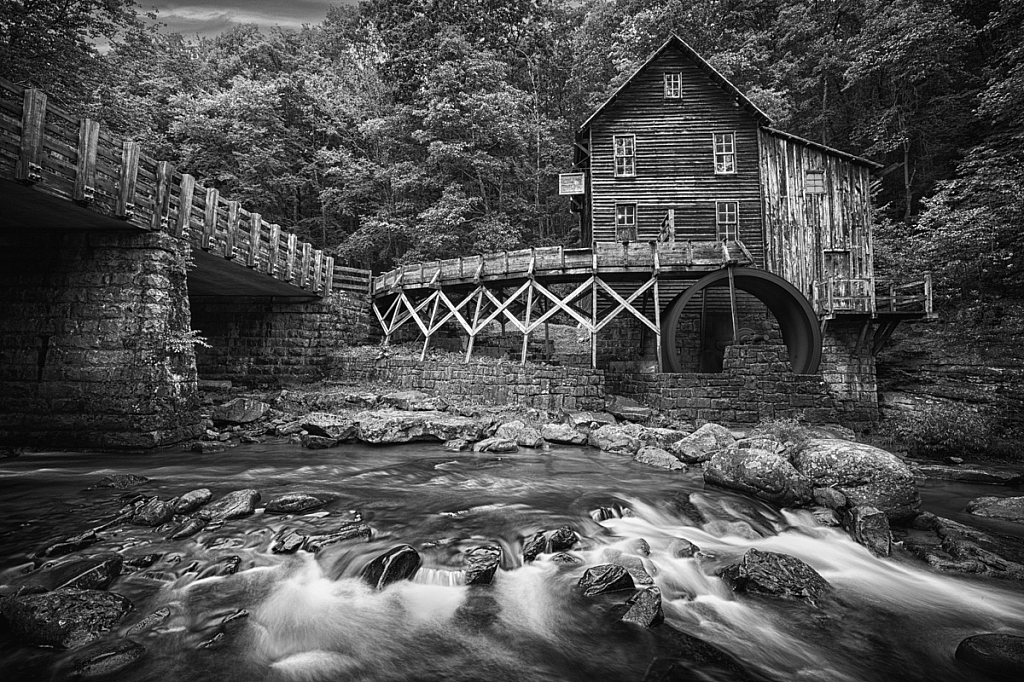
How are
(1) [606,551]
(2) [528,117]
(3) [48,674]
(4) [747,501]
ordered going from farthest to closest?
(2) [528,117], (4) [747,501], (1) [606,551], (3) [48,674]

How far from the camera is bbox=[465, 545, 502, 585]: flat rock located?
156 inches

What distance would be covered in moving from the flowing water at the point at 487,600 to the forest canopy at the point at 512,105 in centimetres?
A: 1315

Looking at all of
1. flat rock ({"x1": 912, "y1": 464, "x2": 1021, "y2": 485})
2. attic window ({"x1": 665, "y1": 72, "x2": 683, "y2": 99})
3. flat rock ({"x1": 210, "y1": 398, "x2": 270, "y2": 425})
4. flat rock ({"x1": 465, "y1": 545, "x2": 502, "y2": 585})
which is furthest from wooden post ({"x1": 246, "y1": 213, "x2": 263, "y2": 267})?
flat rock ({"x1": 912, "y1": 464, "x2": 1021, "y2": 485})

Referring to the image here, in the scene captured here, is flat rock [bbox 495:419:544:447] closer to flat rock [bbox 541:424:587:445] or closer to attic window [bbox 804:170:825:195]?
flat rock [bbox 541:424:587:445]

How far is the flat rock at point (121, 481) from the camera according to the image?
19.8ft

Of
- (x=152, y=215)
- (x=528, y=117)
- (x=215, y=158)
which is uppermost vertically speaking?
(x=528, y=117)

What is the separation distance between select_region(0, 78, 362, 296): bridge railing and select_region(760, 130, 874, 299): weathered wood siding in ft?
57.7

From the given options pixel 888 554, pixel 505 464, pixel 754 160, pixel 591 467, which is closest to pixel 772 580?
pixel 888 554

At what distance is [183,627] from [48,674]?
69cm

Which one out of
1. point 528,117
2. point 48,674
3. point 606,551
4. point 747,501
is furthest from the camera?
point 528,117

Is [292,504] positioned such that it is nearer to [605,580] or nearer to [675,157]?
[605,580]

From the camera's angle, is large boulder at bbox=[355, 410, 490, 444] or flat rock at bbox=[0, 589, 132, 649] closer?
flat rock at bbox=[0, 589, 132, 649]

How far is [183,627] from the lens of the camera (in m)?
3.16

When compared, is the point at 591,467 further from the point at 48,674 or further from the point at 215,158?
the point at 215,158
